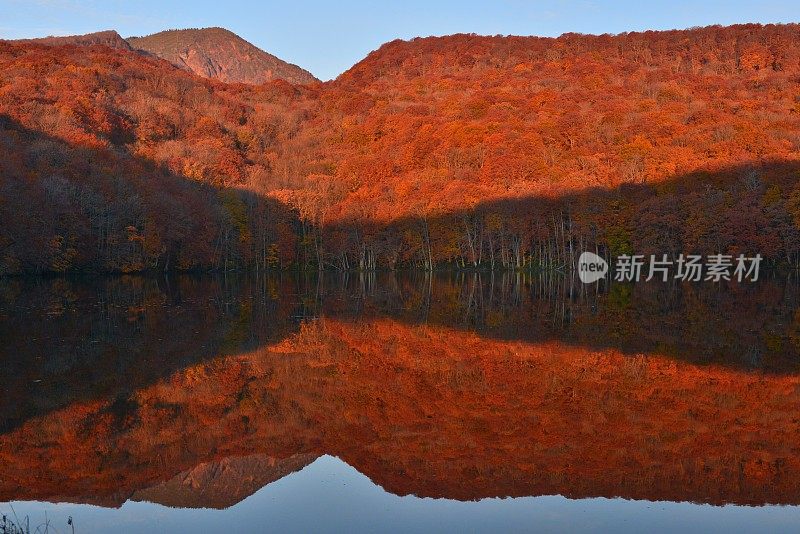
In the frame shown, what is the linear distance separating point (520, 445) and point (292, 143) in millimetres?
116709

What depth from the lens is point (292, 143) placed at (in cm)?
12344

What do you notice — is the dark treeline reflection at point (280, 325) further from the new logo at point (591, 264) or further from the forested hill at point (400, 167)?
the new logo at point (591, 264)

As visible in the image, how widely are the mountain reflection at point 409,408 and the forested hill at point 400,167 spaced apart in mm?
39722

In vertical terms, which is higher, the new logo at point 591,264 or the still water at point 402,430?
the still water at point 402,430

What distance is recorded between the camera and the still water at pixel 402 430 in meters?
8.34

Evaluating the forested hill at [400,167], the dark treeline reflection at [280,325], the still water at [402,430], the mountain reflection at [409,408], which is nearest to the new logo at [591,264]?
the forested hill at [400,167]

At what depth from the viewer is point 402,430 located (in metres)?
11.3

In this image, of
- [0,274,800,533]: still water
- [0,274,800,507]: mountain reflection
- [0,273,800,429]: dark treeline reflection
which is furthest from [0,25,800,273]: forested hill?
[0,274,800,533]: still water

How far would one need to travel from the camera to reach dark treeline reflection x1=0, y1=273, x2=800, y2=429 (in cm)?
1543

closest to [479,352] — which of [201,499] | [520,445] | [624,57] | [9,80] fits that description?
[520,445]

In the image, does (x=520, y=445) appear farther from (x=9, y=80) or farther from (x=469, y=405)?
(x=9, y=80)

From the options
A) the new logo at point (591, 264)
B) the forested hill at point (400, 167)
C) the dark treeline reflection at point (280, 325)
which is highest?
the forested hill at point (400, 167)

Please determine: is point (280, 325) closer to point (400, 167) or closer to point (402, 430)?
point (402, 430)

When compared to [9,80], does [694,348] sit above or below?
below
